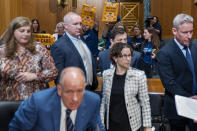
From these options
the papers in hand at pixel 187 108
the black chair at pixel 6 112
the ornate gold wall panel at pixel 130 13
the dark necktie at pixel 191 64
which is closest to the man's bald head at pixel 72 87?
the black chair at pixel 6 112

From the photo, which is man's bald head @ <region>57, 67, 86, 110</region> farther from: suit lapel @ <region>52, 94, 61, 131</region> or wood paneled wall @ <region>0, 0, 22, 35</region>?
wood paneled wall @ <region>0, 0, 22, 35</region>

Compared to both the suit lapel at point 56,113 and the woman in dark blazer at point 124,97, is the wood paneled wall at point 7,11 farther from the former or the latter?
the suit lapel at point 56,113

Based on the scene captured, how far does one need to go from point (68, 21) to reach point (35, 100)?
1862 mm

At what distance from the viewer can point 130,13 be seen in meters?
14.1

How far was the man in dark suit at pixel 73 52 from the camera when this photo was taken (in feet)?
11.4

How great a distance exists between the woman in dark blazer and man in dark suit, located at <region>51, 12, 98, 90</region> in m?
0.52

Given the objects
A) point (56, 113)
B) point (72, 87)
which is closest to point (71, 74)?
point (72, 87)

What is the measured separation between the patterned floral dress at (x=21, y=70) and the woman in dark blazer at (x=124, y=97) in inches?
22.3

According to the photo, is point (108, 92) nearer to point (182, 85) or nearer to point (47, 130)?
point (182, 85)

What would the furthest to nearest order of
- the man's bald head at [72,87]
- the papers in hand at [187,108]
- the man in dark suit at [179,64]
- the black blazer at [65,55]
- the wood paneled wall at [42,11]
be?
the wood paneled wall at [42,11]
the black blazer at [65,55]
the man in dark suit at [179,64]
the papers in hand at [187,108]
the man's bald head at [72,87]

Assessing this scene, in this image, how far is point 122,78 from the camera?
310 centimetres

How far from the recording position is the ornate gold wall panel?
45.6 feet

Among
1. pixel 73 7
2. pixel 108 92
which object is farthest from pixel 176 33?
pixel 73 7

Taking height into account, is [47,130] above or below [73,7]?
below
